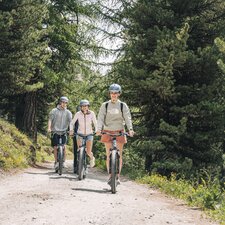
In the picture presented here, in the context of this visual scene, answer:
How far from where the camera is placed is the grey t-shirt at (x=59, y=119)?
13188 mm

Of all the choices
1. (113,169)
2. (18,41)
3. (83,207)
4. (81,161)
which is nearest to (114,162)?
(113,169)

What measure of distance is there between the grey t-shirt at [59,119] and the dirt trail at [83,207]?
3023mm

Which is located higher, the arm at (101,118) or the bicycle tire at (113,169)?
the arm at (101,118)

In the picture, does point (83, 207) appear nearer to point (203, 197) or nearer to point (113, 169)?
point (113, 169)

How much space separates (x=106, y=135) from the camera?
9.93 m

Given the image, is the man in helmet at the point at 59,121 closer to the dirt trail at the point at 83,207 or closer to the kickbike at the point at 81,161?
the kickbike at the point at 81,161

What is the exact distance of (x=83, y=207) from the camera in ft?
23.5

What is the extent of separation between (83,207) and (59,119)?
6.35 m

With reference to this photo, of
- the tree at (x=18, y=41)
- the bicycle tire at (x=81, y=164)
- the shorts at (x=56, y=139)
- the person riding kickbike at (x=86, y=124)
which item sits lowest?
the bicycle tire at (x=81, y=164)

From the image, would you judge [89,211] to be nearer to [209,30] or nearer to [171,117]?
[171,117]

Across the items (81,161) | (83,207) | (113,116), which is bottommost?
(83,207)

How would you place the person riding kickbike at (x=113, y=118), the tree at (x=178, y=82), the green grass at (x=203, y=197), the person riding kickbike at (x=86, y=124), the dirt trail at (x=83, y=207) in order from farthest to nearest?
the tree at (x=178, y=82) → the person riding kickbike at (x=86, y=124) → the person riding kickbike at (x=113, y=118) → the green grass at (x=203, y=197) → the dirt trail at (x=83, y=207)

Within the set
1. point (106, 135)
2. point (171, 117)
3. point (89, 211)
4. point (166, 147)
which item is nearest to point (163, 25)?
point (171, 117)

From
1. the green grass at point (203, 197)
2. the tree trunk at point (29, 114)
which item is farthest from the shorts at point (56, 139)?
the tree trunk at point (29, 114)
